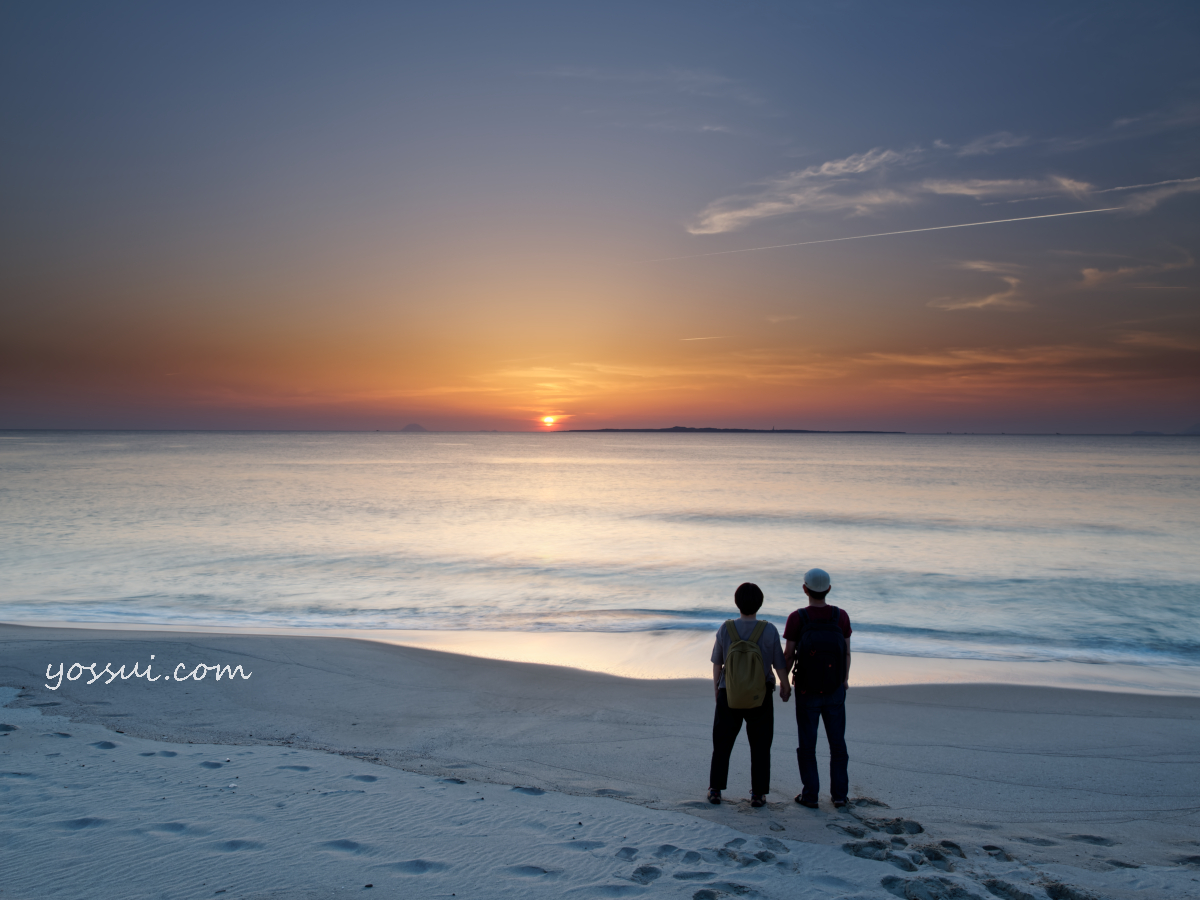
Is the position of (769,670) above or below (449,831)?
above

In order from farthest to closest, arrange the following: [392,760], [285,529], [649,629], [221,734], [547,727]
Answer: [285,529] → [649,629] → [547,727] → [221,734] → [392,760]

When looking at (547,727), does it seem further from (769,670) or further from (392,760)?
(769,670)

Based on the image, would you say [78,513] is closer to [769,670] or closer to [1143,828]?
[769,670]

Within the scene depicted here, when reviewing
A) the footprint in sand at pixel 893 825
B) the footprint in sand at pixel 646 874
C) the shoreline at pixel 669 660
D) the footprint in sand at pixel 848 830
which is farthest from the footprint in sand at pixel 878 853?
the shoreline at pixel 669 660

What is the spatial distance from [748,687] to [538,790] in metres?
1.84

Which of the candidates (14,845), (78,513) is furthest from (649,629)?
(78,513)

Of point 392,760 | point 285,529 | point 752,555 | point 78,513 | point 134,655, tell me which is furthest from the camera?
point 78,513

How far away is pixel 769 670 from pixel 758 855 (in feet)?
4.53

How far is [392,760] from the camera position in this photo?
20.5 ft

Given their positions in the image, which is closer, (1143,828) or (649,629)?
(1143,828)

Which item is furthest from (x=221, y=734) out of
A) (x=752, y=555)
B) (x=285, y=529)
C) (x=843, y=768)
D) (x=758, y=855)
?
(x=285, y=529)

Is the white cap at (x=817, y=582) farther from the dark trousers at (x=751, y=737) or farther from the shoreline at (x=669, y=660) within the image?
the shoreline at (x=669, y=660)

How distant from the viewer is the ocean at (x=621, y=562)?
1500cm

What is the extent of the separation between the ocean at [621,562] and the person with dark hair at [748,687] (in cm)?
797
